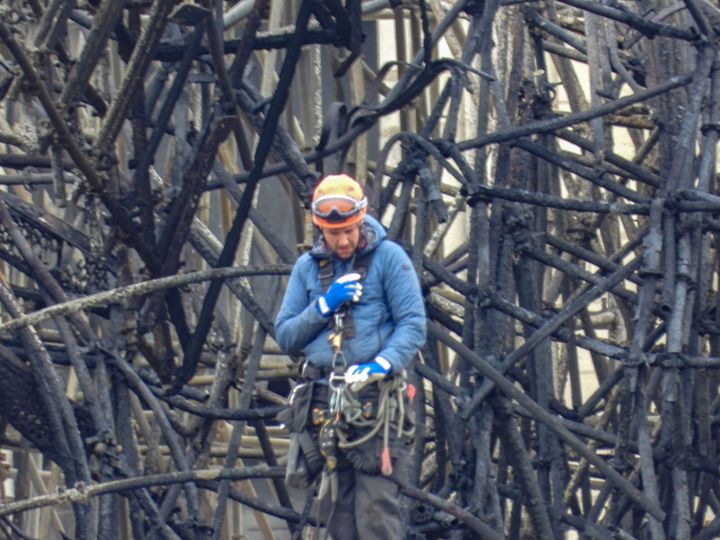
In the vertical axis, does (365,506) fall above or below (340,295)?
below

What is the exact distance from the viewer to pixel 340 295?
25.9ft

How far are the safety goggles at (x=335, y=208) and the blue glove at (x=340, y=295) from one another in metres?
0.27

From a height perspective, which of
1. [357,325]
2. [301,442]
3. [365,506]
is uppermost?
[357,325]

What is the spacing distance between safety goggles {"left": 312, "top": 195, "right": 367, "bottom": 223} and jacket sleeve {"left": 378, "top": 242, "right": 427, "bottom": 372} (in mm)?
300

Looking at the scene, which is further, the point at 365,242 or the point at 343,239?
the point at 365,242

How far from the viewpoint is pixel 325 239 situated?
809 cm

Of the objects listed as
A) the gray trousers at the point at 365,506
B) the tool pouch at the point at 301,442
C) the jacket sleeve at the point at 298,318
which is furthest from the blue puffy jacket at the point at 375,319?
the gray trousers at the point at 365,506

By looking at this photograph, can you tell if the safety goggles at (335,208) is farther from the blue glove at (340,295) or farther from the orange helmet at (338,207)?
the blue glove at (340,295)

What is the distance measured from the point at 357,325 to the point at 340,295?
179 millimetres

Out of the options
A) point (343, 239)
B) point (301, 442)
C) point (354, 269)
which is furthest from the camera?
point (301, 442)

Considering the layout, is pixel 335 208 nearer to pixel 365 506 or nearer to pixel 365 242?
pixel 365 242

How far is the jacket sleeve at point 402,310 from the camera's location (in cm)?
791

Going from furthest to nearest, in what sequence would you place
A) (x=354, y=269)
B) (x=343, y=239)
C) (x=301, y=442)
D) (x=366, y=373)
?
(x=301, y=442) → (x=354, y=269) → (x=343, y=239) → (x=366, y=373)

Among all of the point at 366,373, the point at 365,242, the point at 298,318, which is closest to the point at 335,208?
the point at 365,242
